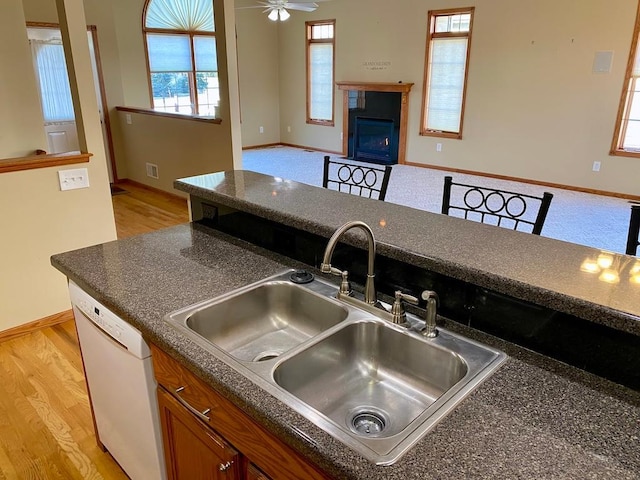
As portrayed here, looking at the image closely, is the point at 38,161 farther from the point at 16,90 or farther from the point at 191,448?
the point at 191,448

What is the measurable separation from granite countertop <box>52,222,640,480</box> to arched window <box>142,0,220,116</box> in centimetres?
680

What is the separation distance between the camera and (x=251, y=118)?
9711 mm

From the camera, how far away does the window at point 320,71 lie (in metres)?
8.98

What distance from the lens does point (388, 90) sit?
7.98m

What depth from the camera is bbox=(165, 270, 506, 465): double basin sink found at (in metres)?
1.18

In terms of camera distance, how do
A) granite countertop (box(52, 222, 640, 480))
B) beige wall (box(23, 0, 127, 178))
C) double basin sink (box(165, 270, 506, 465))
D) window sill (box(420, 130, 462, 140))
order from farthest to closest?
window sill (box(420, 130, 462, 140)) < beige wall (box(23, 0, 127, 178)) < double basin sink (box(165, 270, 506, 465)) < granite countertop (box(52, 222, 640, 480))

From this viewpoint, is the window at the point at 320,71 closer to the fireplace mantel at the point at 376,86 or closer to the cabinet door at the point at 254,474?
the fireplace mantel at the point at 376,86

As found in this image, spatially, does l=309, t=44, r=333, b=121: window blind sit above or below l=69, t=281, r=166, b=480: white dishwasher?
above

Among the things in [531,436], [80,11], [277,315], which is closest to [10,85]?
[80,11]

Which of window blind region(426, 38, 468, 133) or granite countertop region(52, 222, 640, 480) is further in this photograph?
window blind region(426, 38, 468, 133)

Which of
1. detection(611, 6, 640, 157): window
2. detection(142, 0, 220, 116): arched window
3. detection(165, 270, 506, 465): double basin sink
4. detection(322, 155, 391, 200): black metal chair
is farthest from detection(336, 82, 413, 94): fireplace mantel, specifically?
detection(165, 270, 506, 465): double basin sink

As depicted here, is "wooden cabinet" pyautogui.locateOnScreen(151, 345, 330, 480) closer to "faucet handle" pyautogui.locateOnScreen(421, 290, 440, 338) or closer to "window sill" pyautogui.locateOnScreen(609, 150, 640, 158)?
"faucet handle" pyautogui.locateOnScreen(421, 290, 440, 338)

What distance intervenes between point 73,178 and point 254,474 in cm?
256

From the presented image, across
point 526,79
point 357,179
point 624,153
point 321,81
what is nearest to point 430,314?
point 357,179
